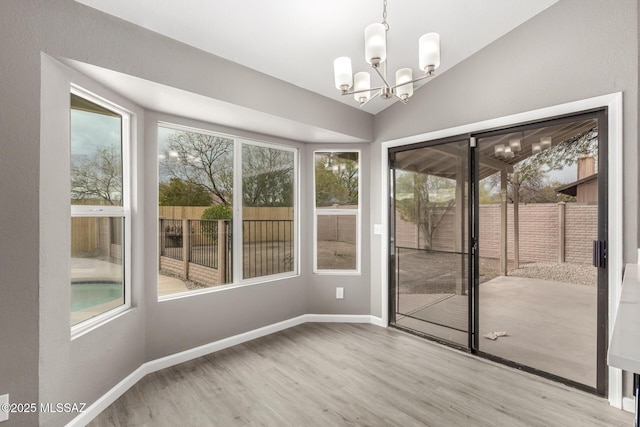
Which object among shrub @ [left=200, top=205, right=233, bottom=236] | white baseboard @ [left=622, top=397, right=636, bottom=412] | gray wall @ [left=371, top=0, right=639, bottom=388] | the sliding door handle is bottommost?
white baseboard @ [left=622, top=397, right=636, bottom=412]

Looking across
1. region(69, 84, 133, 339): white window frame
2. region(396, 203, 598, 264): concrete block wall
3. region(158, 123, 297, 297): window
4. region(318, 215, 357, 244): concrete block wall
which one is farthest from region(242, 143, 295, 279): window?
region(396, 203, 598, 264): concrete block wall

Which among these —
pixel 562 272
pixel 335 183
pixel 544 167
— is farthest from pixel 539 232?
pixel 335 183

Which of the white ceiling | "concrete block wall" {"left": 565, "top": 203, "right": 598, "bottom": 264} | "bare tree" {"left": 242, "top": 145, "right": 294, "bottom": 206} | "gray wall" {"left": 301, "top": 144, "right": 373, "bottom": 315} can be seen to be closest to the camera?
the white ceiling

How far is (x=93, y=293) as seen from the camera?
7.47ft

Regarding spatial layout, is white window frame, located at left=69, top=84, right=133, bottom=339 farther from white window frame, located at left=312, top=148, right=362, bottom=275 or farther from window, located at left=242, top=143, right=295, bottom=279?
white window frame, located at left=312, top=148, right=362, bottom=275

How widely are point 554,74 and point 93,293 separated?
3.95 meters

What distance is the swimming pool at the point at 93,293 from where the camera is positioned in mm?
2137

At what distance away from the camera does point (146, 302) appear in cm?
271

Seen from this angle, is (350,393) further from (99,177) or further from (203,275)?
(99,177)

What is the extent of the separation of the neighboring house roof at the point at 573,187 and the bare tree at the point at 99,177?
11.9ft

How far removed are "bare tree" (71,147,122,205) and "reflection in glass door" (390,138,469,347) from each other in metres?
2.82

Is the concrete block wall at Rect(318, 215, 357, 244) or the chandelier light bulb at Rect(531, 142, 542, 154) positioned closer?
the chandelier light bulb at Rect(531, 142, 542, 154)

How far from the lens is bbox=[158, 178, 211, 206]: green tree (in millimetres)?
2883

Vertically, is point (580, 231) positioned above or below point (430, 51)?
below
